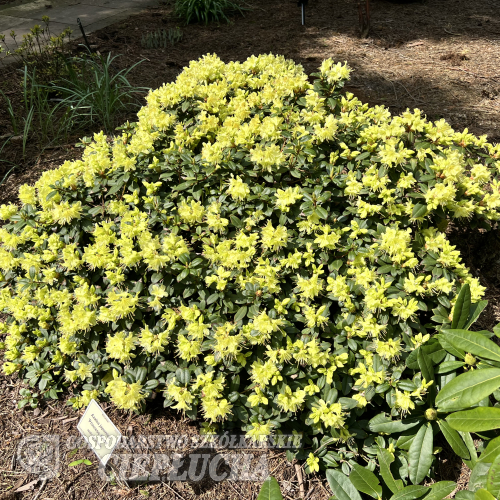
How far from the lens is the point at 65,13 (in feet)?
22.5

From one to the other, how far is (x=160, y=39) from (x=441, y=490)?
603 centimetres

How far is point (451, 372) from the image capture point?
184 centimetres

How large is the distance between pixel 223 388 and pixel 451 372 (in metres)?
0.98

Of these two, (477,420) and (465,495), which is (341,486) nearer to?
(465,495)

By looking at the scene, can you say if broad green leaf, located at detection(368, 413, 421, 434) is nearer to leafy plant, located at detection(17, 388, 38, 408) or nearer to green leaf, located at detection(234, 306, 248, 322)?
green leaf, located at detection(234, 306, 248, 322)

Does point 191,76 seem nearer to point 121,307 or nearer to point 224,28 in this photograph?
point 121,307

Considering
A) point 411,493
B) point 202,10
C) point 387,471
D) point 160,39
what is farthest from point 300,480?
point 202,10

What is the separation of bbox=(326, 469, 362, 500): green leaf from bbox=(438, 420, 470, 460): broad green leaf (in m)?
0.42

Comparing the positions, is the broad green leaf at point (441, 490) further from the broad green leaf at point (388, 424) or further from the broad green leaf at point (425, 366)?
the broad green leaf at point (425, 366)

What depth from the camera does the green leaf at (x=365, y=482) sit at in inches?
66.6

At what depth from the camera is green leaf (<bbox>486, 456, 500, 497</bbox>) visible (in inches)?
53.7

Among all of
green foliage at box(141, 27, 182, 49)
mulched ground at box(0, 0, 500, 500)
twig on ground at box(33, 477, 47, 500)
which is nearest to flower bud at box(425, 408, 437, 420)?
mulched ground at box(0, 0, 500, 500)

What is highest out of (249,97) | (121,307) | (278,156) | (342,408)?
(249,97)

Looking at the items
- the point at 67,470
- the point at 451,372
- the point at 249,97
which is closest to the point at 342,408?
the point at 451,372
